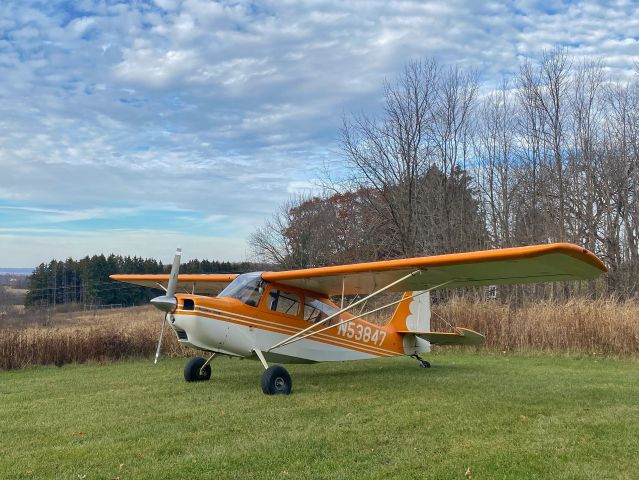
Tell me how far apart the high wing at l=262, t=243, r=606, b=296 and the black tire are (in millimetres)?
1756

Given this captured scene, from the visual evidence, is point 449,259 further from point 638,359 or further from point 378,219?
point 378,219

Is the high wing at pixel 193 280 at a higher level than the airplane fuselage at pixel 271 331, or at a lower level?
higher

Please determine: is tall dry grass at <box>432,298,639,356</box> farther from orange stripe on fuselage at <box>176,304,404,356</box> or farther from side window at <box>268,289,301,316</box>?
side window at <box>268,289,301,316</box>

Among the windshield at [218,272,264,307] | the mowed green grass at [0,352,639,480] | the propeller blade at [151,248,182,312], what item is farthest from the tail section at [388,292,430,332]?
the propeller blade at [151,248,182,312]

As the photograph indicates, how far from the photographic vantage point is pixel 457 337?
11.1m

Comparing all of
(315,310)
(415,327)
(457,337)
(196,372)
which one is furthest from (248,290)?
(457,337)

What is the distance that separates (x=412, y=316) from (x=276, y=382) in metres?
4.63

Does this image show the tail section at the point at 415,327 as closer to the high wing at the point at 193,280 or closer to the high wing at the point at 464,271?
the high wing at the point at 464,271

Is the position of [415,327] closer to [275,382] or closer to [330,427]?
[275,382]

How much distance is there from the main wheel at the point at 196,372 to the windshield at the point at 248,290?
60.0 inches

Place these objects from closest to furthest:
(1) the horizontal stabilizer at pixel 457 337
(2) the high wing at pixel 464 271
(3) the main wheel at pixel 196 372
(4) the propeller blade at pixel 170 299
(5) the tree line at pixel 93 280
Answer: (2) the high wing at pixel 464 271 → (4) the propeller blade at pixel 170 299 → (3) the main wheel at pixel 196 372 → (1) the horizontal stabilizer at pixel 457 337 → (5) the tree line at pixel 93 280

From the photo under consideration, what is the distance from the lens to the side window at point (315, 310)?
10148 millimetres

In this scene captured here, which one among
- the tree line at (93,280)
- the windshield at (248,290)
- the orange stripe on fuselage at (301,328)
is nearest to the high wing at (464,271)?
the windshield at (248,290)

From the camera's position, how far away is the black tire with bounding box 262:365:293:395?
823cm
